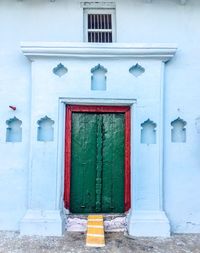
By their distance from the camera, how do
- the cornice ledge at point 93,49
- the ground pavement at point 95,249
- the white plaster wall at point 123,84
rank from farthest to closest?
the white plaster wall at point 123,84 → the cornice ledge at point 93,49 → the ground pavement at point 95,249

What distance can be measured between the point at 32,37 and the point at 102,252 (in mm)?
3918

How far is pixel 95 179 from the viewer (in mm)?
5859

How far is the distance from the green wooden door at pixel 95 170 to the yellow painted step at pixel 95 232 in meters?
0.35

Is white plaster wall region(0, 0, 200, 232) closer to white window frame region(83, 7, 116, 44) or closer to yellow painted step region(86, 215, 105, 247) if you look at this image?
white window frame region(83, 7, 116, 44)

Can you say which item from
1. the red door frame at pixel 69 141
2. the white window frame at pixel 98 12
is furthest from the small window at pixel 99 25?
the red door frame at pixel 69 141

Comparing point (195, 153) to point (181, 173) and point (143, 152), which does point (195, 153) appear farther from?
point (143, 152)

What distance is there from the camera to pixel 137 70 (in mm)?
5867

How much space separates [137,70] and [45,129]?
1992mm

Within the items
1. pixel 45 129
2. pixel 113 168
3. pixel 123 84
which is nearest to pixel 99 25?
pixel 123 84

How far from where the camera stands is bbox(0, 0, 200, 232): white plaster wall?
5.73m

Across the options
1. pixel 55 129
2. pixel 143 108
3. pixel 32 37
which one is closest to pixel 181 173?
pixel 143 108

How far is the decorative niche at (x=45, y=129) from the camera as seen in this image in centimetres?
576

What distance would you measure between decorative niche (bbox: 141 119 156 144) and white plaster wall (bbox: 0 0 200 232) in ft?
0.80

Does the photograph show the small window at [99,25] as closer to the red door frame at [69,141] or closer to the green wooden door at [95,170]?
the red door frame at [69,141]
